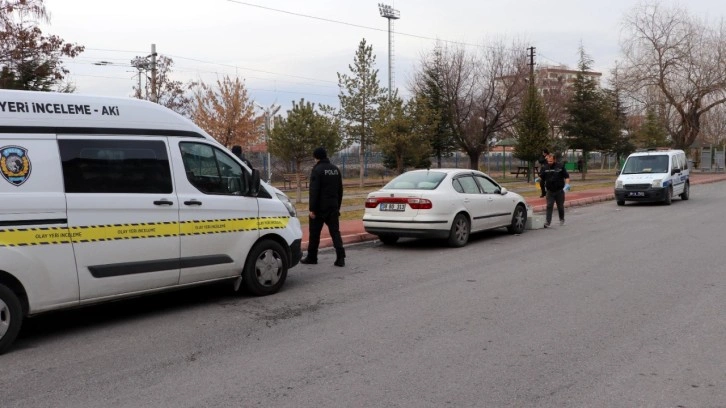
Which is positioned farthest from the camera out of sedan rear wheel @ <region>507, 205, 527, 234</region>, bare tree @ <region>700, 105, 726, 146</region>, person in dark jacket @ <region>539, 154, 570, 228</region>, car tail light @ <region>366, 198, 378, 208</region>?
bare tree @ <region>700, 105, 726, 146</region>

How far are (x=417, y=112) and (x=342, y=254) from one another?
20.6 meters

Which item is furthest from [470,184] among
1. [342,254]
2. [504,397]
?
[504,397]

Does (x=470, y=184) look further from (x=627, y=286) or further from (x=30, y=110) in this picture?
(x=30, y=110)

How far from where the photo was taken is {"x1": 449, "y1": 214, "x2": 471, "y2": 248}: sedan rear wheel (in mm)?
11033

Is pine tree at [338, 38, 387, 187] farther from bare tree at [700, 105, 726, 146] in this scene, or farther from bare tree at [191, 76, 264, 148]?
bare tree at [700, 105, 726, 146]

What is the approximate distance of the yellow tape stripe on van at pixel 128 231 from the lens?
5259 mm

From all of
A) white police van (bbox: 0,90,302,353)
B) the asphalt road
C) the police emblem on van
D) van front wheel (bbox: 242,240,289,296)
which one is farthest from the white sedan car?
the police emblem on van

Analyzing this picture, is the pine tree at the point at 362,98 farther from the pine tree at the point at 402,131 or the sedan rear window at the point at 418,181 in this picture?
the sedan rear window at the point at 418,181

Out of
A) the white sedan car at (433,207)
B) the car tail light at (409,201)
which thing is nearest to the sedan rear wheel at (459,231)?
the white sedan car at (433,207)

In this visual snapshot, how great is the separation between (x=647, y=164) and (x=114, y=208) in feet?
63.3

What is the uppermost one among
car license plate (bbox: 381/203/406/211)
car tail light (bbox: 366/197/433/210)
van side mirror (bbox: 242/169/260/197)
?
van side mirror (bbox: 242/169/260/197)

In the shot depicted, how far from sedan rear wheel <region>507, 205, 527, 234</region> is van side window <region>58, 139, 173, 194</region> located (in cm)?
853

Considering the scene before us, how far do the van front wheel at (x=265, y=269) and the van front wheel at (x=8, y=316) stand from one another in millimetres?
2540

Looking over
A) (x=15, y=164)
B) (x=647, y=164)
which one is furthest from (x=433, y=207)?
(x=647, y=164)
